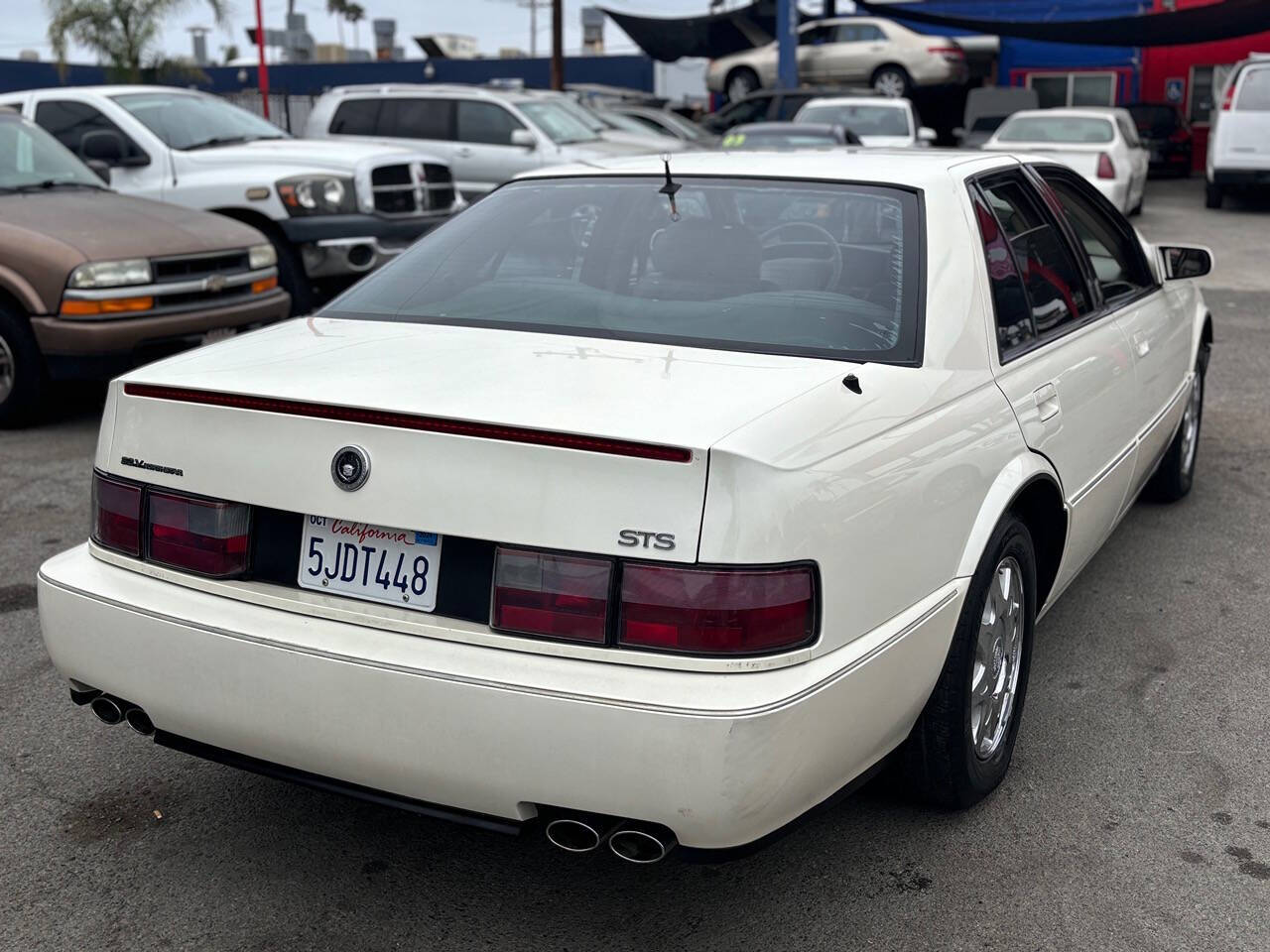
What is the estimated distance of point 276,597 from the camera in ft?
8.93

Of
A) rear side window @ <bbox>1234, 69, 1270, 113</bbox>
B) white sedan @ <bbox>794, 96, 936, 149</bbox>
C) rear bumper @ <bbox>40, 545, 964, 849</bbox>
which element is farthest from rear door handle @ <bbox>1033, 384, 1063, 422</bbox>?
rear side window @ <bbox>1234, 69, 1270, 113</bbox>

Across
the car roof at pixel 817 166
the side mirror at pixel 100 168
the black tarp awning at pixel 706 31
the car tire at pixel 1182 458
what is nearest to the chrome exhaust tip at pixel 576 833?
the car roof at pixel 817 166

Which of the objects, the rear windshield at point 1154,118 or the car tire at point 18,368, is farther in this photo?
the rear windshield at point 1154,118

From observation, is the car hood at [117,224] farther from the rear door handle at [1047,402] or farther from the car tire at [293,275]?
the rear door handle at [1047,402]

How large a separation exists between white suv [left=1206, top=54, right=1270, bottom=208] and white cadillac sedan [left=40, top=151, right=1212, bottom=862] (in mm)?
17694

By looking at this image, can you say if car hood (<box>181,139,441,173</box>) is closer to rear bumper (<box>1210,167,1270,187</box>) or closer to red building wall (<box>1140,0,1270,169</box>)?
rear bumper (<box>1210,167,1270,187</box>)

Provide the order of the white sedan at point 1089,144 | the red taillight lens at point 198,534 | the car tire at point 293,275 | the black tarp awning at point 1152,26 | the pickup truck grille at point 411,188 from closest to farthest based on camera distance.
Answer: the red taillight lens at point 198,534 → the car tire at point 293,275 → the pickup truck grille at point 411,188 → the white sedan at point 1089,144 → the black tarp awning at point 1152,26

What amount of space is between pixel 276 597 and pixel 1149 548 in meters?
3.75

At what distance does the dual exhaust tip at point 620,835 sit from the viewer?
2438 mm

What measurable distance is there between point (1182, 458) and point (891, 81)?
25476 millimetres

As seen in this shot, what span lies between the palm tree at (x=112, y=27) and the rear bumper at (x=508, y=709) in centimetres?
2742

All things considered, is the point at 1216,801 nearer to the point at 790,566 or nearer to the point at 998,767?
the point at 998,767

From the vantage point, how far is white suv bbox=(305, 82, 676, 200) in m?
14.5

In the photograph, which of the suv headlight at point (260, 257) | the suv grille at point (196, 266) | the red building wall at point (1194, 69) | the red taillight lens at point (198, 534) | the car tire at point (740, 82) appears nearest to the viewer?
the red taillight lens at point (198, 534)
